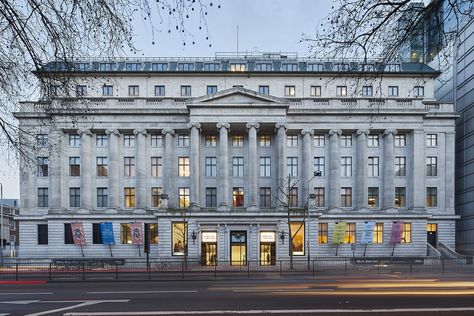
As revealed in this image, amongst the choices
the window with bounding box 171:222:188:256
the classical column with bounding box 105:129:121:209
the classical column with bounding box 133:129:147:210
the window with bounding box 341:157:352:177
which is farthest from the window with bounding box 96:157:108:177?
the window with bounding box 341:157:352:177

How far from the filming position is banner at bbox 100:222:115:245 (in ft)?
150

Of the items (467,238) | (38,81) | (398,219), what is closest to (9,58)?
(38,81)

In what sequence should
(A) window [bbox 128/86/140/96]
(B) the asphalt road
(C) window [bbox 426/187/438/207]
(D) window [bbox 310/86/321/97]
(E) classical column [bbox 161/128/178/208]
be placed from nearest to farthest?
(B) the asphalt road → (E) classical column [bbox 161/128/178/208] → (C) window [bbox 426/187/438/207] → (D) window [bbox 310/86/321/97] → (A) window [bbox 128/86/140/96]

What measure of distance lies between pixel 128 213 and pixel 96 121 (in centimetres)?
1234

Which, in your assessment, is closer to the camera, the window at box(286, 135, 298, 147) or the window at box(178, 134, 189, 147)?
the window at box(178, 134, 189, 147)

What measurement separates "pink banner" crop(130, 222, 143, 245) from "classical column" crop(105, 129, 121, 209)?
12.6ft

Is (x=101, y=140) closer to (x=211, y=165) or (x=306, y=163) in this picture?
(x=211, y=165)

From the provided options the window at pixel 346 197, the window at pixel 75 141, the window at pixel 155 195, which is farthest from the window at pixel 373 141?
the window at pixel 75 141

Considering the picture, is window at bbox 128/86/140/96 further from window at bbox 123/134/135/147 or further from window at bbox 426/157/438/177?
window at bbox 426/157/438/177

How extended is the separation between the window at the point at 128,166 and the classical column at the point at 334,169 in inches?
1015

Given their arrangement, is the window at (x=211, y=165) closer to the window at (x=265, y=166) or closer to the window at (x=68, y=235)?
the window at (x=265, y=166)

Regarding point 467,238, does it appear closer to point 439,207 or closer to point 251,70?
point 439,207

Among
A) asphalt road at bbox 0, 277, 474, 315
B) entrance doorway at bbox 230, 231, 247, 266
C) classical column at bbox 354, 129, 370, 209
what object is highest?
classical column at bbox 354, 129, 370, 209

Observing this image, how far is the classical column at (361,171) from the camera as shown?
47.9 meters
